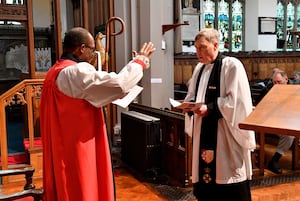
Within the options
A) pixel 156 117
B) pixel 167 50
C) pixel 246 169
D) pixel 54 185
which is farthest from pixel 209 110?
pixel 167 50

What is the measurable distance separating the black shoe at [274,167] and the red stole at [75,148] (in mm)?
3057

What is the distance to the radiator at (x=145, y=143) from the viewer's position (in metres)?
4.54

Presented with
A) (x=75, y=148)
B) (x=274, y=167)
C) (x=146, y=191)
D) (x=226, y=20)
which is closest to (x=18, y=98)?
(x=146, y=191)

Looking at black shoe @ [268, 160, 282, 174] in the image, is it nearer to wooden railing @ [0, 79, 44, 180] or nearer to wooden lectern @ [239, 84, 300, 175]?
wooden lectern @ [239, 84, 300, 175]

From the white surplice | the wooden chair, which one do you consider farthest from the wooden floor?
the wooden chair

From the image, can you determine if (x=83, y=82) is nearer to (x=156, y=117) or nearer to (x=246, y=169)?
(x=246, y=169)

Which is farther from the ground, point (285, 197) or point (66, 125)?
point (66, 125)

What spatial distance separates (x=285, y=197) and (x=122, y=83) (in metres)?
2.56

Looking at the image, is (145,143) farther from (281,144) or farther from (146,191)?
(281,144)

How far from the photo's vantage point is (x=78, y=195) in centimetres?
202

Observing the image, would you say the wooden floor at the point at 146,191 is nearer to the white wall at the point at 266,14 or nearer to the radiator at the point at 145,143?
the radiator at the point at 145,143

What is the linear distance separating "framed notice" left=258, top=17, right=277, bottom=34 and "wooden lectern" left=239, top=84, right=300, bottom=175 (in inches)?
362

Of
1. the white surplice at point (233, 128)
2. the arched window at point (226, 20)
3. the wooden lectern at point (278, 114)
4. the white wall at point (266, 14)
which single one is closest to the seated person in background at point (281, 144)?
the white surplice at point (233, 128)

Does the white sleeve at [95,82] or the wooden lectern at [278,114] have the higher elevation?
the white sleeve at [95,82]
